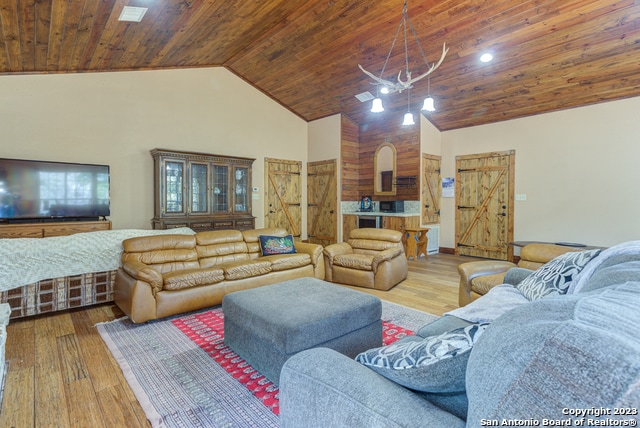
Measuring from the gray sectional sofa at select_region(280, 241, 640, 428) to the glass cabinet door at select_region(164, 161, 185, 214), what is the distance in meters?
5.66

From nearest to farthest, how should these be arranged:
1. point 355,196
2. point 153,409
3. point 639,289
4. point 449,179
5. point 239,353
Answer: point 639,289 → point 153,409 → point 239,353 → point 449,179 → point 355,196

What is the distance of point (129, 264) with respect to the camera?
3.33 meters

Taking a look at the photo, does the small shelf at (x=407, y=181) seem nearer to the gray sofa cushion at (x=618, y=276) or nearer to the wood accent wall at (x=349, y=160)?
the wood accent wall at (x=349, y=160)

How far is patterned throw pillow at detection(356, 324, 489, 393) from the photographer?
86 cm

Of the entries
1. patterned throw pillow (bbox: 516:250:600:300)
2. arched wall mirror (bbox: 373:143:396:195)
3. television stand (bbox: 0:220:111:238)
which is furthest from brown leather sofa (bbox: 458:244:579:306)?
television stand (bbox: 0:220:111:238)

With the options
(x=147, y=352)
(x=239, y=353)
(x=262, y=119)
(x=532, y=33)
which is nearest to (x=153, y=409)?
(x=239, y=353)

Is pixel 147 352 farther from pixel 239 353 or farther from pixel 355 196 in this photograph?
pixel 355 196

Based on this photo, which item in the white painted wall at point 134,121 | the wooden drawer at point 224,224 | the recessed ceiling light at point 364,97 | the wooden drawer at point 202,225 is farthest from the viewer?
the recessed ceiling light at point 364,97

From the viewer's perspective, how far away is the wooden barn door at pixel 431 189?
7105 mm

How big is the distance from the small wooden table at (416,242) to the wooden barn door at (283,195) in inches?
118

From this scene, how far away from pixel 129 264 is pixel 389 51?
4.84 meters

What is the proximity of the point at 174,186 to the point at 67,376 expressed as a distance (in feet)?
14.3

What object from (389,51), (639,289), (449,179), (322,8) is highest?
(322,8)

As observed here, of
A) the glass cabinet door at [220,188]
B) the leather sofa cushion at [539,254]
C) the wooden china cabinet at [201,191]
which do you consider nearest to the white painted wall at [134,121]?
the wooden china cabinet at [201,191]
